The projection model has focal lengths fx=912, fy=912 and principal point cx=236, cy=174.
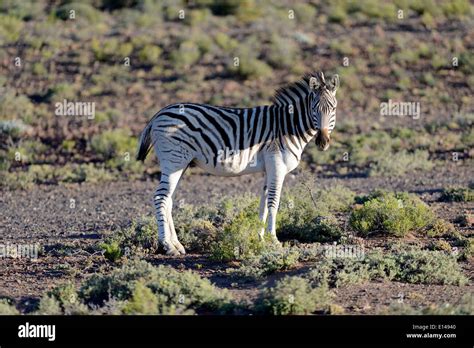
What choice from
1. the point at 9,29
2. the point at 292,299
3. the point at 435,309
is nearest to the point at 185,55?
the point at 9,29

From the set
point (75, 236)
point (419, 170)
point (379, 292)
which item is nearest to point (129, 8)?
point (419, 170)

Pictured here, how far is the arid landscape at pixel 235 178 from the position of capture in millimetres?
10945

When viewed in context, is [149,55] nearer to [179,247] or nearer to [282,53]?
[282,53]

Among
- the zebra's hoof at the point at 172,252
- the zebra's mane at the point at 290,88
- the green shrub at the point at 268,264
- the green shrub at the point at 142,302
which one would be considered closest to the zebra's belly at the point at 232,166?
the zebra's mane at the point at 290,88

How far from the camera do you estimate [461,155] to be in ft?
76.4

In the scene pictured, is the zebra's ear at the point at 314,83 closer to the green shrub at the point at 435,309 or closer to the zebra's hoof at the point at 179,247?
the zebra's hoof at the point at 179,247

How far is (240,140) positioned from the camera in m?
13.0

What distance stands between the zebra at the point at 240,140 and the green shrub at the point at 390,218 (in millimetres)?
1776

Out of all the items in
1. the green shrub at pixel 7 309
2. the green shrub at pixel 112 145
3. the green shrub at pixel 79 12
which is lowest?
the green shrub at pixel 7 309

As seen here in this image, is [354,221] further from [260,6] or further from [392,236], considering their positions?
[260,6]

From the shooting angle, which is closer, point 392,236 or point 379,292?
point 379,292

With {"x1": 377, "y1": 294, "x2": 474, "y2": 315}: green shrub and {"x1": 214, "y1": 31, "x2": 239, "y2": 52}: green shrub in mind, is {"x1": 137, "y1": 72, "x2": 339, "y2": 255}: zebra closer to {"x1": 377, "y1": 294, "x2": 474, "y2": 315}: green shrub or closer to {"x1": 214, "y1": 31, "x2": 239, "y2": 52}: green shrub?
{"x1": 377, "y1": 294, "x2": 474, "y2": 315}: green shrub

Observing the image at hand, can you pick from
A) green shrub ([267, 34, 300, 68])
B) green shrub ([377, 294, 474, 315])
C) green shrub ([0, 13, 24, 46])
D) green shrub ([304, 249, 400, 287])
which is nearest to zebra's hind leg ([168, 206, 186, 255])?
green shrub ([304, 249, 400, 287])

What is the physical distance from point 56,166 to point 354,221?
33.6 ft
